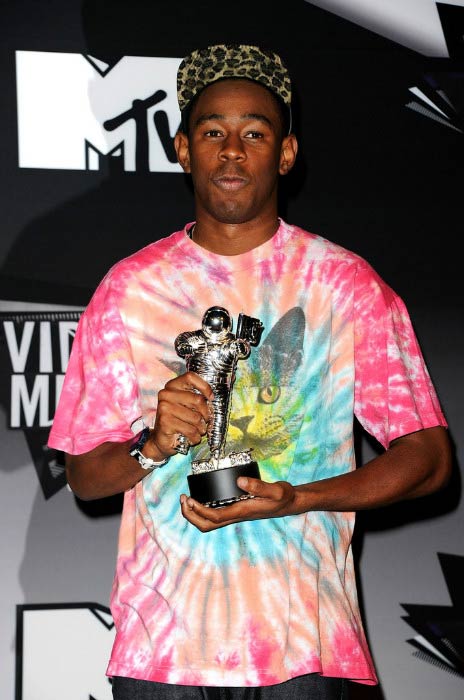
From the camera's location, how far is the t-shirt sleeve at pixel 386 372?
188cm

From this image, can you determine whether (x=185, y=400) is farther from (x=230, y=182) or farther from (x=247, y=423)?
(x=230, y=182)

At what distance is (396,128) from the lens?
2.98 metres

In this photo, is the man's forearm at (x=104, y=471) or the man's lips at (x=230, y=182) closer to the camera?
the man's forearm at (x=104, y=471)

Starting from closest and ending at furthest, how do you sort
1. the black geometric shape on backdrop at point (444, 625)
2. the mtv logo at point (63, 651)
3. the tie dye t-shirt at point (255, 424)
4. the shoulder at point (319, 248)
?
the tie dye t-shirt at point (255, 424) < the shoulder at point (319, 248) < the mtv logo at point (63, 651) < the black geometric shape on backdrop at point (444, 625)

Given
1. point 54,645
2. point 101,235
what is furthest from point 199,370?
point 54,645

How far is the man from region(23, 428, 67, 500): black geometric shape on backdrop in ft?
3.07

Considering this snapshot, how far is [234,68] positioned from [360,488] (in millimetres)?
893

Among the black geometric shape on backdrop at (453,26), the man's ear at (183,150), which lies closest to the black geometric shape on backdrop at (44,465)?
the man's ear at (183,150)

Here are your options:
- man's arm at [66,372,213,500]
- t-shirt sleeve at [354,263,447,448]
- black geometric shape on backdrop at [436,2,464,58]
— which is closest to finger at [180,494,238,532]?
man's arm at [66,372,213,500]

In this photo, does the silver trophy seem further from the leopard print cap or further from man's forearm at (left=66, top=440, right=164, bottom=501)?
the leopard print cap

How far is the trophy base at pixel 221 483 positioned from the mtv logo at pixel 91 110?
1.45m

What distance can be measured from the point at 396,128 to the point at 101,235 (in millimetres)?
954

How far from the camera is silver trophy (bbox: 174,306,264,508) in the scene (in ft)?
5.48

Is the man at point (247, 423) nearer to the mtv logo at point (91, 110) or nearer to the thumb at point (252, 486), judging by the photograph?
the thumb at point (252, 486)
